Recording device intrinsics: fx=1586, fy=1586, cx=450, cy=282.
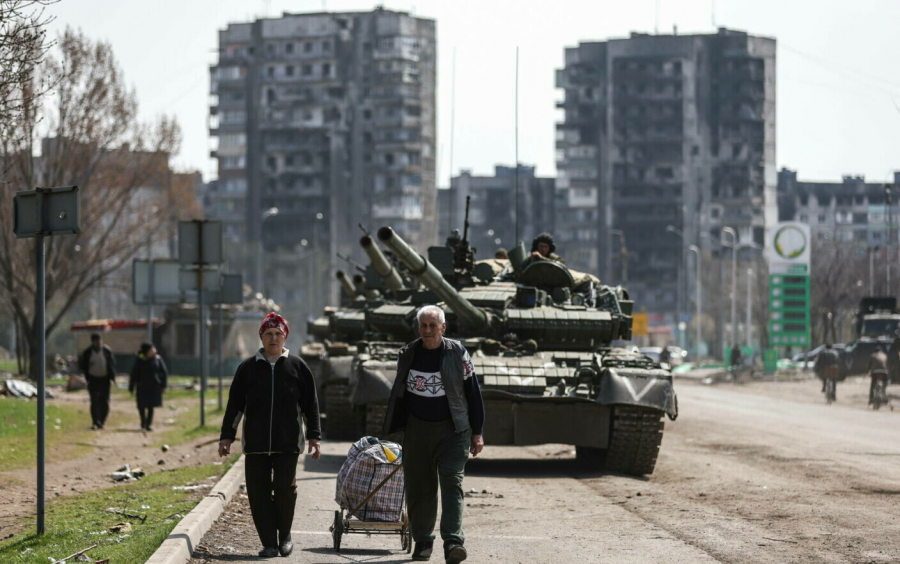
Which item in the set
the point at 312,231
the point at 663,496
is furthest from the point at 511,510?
the point at 312,231

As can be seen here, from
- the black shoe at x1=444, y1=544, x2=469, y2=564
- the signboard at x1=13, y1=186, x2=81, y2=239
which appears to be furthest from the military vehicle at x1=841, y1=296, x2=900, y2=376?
the black shoe at x1=444, y1=544, x2=469, y2=564

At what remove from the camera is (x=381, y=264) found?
1934 centimetres

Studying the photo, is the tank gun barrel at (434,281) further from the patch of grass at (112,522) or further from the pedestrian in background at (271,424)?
the pedestrian in background at (271,424)

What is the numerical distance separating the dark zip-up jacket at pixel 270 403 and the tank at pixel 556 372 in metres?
3.77

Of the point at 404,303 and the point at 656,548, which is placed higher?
the point at 404,303

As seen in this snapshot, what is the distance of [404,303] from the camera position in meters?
19.6

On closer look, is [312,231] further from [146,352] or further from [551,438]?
[551,438]

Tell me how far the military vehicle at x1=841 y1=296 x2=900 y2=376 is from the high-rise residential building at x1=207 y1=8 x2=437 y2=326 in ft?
222

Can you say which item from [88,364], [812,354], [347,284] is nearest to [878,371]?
[347,284]

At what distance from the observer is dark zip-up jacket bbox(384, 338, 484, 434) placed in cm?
Answer: 952

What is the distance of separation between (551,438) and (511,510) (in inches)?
130

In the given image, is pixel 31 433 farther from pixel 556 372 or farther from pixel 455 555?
pixel 455 555

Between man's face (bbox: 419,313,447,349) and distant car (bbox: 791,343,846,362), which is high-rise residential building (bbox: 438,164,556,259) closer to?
distant car (bbox: 791,343,846,362)

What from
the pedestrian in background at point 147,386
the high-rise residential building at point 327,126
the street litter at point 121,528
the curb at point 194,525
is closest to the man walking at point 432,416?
the curb at point 194,525
